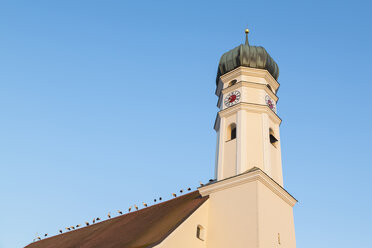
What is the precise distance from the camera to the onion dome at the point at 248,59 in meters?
18.9

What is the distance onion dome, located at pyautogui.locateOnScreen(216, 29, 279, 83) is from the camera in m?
18.9

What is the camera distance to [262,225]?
45.0 ft

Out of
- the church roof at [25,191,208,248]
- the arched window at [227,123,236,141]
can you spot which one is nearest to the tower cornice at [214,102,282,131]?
the arched window at [227,123,236,141]

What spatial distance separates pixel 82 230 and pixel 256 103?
11.3 m

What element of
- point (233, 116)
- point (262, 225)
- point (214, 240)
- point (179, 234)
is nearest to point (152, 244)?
point (179, 234)

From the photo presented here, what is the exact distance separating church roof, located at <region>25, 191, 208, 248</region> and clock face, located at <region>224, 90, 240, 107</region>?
4.06 m

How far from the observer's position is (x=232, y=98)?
18.1 metres

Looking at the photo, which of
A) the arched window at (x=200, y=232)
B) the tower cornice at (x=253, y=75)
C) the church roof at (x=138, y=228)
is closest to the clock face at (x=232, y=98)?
the tower cornice at (x=253, y=75)

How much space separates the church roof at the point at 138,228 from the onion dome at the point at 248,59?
20.0 ft

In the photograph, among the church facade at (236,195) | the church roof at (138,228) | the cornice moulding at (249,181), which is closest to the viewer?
the church facade at (236,195)

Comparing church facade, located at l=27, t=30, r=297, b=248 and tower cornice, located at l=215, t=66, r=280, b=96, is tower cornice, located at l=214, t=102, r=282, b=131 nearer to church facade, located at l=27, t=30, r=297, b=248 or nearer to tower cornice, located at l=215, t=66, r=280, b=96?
church facade, located at l=27, t=30, r=297, b=248

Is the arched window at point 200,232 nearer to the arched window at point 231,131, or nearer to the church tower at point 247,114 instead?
the church tower at point 247,114

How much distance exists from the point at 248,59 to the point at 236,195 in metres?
6.90

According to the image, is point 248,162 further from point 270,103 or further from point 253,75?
point 253,75
